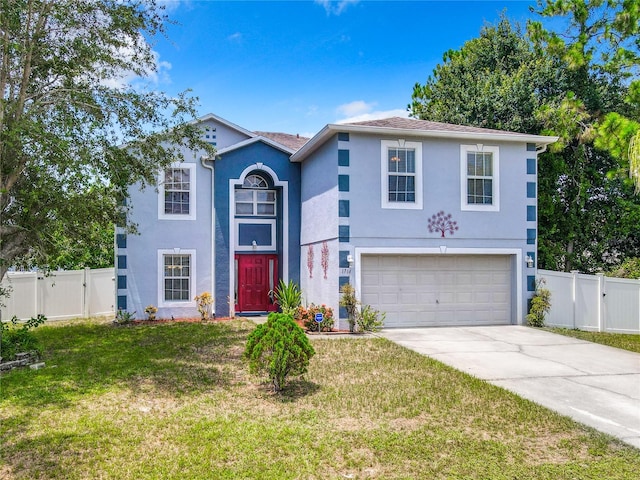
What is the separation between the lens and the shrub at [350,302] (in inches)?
478

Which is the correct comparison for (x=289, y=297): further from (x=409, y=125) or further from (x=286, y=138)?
(x=286, y=138)

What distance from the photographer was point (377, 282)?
42.4ft

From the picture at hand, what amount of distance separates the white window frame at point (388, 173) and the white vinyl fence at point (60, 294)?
9.51m

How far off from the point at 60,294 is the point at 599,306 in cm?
1637

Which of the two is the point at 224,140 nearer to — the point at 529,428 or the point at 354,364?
the point at 354,364

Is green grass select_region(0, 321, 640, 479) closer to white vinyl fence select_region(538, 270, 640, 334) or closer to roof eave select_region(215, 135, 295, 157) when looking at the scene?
white vinyl fence select_region(538, 270, 640, 334)

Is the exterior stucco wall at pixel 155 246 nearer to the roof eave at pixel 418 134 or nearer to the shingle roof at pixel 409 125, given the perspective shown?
the roof eave at pixel 418 134

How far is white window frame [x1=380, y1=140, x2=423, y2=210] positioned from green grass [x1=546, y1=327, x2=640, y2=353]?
5.08 metres

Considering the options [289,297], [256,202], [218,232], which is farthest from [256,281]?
[256,202]

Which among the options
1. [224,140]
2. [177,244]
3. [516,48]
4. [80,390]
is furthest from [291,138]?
[80,390]

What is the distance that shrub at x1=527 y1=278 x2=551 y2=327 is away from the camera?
520 inches

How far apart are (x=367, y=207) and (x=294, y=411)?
24.2 feet

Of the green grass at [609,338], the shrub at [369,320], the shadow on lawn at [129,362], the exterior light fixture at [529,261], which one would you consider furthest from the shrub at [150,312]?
the green grass at [609,338]

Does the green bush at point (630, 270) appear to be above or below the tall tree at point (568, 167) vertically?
below
